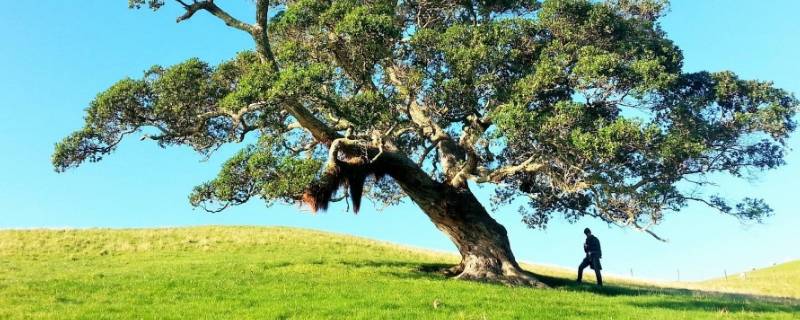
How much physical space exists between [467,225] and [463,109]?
5491 mm

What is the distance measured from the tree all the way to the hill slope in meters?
18.7

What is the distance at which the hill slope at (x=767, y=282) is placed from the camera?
4175 centimetres

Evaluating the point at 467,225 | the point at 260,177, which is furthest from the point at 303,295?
the point at 467,225

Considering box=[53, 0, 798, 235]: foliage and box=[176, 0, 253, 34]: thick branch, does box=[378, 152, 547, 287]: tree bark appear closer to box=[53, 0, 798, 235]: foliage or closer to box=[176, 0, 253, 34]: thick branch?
box=[53, 0, 798, 235]: foliage

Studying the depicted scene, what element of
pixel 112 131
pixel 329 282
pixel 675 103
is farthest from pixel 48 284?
pixel 675 103

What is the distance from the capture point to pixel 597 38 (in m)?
24.3

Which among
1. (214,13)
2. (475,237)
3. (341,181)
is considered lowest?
(475,237)

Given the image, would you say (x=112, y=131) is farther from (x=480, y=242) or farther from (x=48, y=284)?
(x=480, y=242)

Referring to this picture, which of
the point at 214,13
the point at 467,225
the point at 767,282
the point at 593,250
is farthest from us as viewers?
the point at 767,282

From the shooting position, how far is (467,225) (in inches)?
1035

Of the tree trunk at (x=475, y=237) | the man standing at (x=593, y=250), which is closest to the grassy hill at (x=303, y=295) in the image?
the man standing at (x=593, y=250)

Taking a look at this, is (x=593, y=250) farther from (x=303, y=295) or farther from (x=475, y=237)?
(x=303, y=295)

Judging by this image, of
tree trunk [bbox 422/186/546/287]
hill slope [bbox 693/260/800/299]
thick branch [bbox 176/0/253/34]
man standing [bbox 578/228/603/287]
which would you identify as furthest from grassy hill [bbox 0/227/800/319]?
hill slope [bbox 693/260/800/299]

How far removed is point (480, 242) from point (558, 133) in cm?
704
